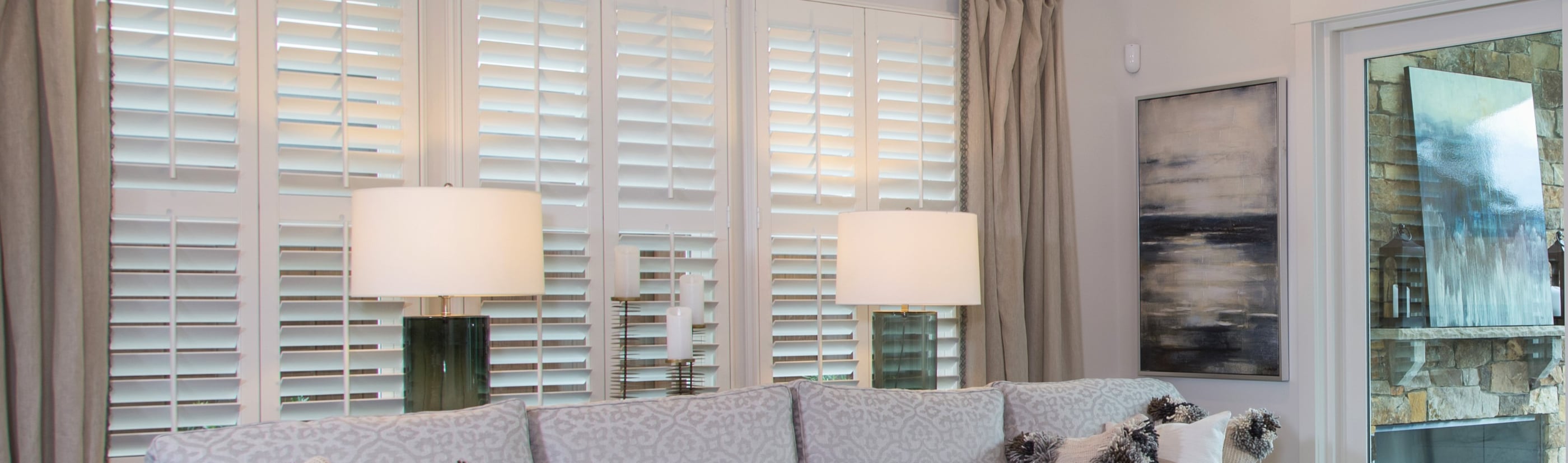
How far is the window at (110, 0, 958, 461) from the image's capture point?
2.49m

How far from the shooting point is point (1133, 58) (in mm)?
3654

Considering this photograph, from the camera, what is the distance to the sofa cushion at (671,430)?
7.32 feet

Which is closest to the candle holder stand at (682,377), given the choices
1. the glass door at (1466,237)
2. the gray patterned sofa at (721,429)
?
the gray patterned sofa at (721,429)

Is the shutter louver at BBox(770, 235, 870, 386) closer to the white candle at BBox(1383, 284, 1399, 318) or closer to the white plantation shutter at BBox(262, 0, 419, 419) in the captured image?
the white plantation shutter at BBox(262, 0, 419, 419)

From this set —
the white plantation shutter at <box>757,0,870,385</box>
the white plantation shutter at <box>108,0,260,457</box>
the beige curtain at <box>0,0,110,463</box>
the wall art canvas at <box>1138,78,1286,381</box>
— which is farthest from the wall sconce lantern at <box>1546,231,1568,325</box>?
the beige curtain at <box>0,0,110,463</box>

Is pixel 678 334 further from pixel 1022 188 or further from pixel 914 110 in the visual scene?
pixel 1022 188

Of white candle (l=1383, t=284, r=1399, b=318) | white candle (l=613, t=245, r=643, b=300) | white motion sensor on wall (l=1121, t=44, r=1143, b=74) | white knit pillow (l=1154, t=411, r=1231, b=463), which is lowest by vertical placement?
white knit pillow (l=1154, t=411, r=1231, b=463)

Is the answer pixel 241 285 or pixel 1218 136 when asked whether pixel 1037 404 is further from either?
pixel 241 285

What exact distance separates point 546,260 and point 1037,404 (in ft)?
4.26

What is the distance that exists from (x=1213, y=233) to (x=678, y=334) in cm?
177

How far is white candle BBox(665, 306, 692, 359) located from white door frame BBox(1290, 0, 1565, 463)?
72.6 inches

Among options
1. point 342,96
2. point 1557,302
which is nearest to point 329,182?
point 342,96

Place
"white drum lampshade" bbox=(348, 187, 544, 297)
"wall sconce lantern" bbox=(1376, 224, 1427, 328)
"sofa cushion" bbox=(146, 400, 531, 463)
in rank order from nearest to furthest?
1. "sofa cushion" bbox=(146, 400, 531, 463)
2. "white drum lampshade" bbox=(348, 187, 544, 297)
3. "wall sconce lantern" bbox=(1376, 224, 1427, 328)

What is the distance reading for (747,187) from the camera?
3.17 metres
